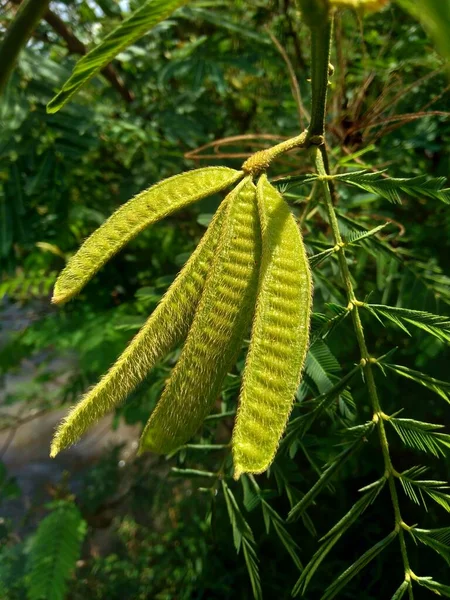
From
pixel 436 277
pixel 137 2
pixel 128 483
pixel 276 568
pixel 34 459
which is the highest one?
pixel 137 2

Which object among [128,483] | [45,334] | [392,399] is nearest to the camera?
[392,399]

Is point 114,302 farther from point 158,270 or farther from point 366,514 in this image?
point 366,514

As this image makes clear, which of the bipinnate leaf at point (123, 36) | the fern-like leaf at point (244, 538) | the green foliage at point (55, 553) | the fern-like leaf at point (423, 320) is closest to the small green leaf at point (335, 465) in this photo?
the fern-like leaf at point (423, 320)

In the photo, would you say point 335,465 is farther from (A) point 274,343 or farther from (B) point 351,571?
(A) point 274,343

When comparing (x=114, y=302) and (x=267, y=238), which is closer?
(x=267, y=238)

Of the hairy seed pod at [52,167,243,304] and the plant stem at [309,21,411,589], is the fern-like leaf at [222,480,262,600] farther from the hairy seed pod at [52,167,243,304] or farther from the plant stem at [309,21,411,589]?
the hairy seed pod at [52,167,243,304]

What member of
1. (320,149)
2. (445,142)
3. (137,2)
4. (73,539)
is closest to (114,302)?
(73,539)

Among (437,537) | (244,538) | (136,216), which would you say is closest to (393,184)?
(136,216)

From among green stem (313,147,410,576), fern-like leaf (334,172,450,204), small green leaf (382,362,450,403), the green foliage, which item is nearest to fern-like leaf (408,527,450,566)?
green stem (313,147,410,576)
